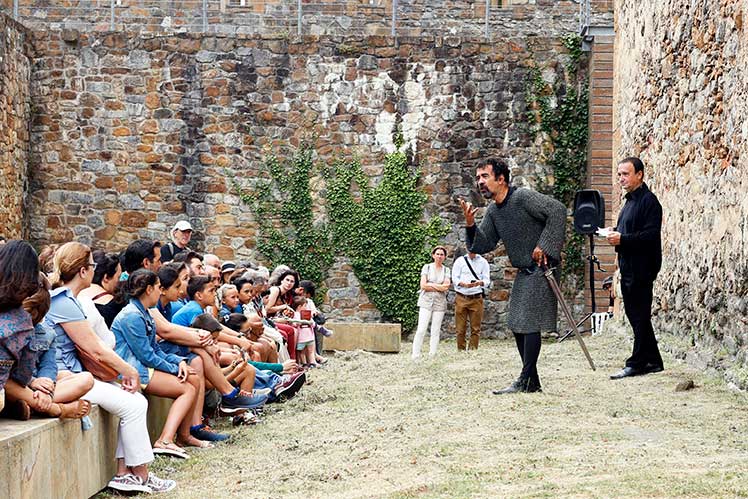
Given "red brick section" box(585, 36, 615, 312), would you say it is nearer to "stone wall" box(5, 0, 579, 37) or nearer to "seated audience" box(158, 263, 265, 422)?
"stone wall" box(5, 0, 579, 37)

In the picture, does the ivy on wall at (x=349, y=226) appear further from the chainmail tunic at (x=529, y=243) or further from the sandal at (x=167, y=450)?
the sandal at (x=167, y=450)

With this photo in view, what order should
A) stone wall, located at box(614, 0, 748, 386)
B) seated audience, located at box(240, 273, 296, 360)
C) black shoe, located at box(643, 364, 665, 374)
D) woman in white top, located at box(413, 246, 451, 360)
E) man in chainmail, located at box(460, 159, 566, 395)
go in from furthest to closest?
woman in white top, located at box(413, 246, 451, 360) → seated audience, located at box(240, 273, 296, 360) → black shoe, located at box(643, 364, 665, 374) → stone wall, located at box(614, 0, 748, 386) → man in chainmail, located at box(460, 159, 566, 395)

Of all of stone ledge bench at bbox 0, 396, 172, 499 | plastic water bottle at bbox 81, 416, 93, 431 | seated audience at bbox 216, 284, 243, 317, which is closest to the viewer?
stone ledge bench at bbox 0, 396, 172, 499

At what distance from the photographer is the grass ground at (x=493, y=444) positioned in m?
5.13

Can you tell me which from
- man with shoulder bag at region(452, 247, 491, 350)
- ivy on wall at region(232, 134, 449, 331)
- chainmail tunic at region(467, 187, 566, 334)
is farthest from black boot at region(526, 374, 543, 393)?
ivy on wall at region(232, 134, 449, 331)

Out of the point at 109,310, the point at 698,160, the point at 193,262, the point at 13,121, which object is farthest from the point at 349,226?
the point at 109,310

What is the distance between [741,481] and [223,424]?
3979 mm

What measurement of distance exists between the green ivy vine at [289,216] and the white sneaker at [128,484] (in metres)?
11.8

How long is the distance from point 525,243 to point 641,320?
1.30 m

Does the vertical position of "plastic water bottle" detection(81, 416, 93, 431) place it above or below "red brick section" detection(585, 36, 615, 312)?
below

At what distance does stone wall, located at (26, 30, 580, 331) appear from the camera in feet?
57.1

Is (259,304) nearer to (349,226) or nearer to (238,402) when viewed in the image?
(238,402)

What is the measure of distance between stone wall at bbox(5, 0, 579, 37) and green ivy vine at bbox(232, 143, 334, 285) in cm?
396

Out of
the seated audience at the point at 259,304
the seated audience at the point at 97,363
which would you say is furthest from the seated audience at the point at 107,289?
the seated audience at the point at 259,304
